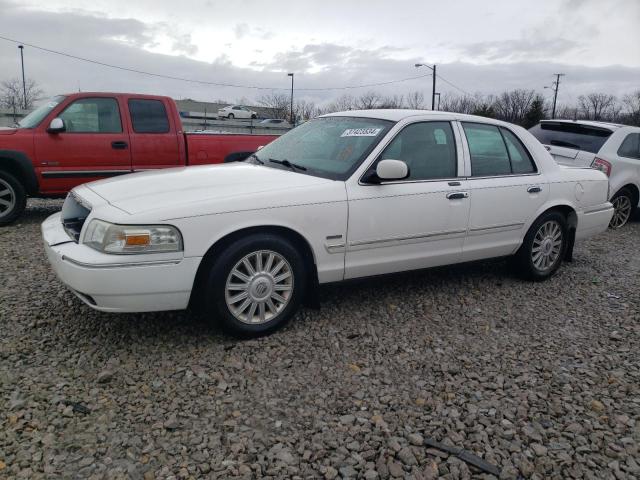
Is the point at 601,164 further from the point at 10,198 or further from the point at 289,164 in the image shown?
the point at 10,198

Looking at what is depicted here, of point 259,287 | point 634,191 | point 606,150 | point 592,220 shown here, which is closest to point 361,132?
point 259,287

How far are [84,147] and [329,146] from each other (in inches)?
173

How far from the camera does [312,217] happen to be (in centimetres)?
372

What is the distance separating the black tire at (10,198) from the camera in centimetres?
689

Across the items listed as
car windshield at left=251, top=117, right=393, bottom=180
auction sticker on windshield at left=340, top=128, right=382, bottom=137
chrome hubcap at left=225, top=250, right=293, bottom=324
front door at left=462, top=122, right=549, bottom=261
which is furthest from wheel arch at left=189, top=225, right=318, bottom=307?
front door at left=462, top=122, right=549, bottom=261

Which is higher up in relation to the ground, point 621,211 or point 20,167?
point 20,167

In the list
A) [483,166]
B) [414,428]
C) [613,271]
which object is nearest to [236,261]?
[414,428]

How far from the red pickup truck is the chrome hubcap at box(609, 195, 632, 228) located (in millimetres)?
6112

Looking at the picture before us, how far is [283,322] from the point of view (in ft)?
12.5

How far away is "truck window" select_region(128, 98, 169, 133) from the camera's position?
767 centimetres

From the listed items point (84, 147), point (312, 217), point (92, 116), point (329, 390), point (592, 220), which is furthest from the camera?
point (92, 116)

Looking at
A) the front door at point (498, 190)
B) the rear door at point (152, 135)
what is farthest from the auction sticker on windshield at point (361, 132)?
the rear door at point (152, 135)

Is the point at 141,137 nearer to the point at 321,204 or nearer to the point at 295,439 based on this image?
the point at 321,204

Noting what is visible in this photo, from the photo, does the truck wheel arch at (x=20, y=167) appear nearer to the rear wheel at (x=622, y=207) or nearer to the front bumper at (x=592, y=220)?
the front bumper at (x=592, y=220)
